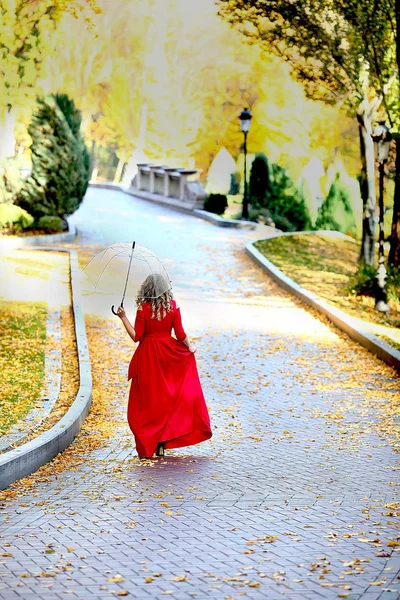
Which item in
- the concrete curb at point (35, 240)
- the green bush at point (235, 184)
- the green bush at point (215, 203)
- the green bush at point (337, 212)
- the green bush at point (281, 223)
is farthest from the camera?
the green bush at point (235, 184)

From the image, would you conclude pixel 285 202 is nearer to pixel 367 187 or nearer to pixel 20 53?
pixel 367 187

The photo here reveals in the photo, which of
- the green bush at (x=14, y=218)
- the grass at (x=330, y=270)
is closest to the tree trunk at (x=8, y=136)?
the green bush at (x=14, y=218)

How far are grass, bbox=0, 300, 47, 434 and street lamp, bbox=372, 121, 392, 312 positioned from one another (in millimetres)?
6598

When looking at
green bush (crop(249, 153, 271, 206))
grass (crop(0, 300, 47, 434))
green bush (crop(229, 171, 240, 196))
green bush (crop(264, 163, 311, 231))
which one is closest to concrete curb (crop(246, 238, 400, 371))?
grass (crop(0, 300, 47, 434))

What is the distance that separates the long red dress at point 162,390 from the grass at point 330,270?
725 cm

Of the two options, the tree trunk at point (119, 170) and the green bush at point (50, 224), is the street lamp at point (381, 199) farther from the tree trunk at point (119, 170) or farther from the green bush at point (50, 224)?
the tree trunk at point (119, 170)

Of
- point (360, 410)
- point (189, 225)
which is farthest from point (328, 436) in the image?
point (189, 225)

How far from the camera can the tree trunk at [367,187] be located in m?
25.8

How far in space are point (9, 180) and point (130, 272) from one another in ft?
60.0

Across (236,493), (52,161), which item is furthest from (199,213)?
(236,493)

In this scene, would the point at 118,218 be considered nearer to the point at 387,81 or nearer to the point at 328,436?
the point at 387,81

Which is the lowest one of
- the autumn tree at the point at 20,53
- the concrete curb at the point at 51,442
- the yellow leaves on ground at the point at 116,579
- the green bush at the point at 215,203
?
the concrete curb at the point at 51,442

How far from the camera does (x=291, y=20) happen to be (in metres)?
26.0

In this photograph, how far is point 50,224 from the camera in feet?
91.0
